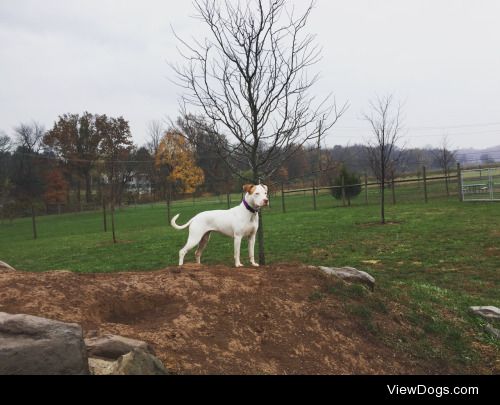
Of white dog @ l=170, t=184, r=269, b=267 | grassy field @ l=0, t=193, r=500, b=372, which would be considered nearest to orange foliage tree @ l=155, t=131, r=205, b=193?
grassy field @ l=0, t=193, r=500, b=372

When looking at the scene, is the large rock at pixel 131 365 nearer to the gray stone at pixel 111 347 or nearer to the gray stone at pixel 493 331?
the gray stone at pixel 111 347

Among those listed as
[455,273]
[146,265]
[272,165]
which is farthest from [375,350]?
[146,265]

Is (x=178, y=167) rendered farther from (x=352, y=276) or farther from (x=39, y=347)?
(x=39, y=347)

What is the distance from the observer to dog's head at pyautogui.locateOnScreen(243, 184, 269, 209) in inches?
248

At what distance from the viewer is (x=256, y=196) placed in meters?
6.36

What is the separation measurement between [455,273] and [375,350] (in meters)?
5.34

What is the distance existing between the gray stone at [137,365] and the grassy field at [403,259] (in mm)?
2520

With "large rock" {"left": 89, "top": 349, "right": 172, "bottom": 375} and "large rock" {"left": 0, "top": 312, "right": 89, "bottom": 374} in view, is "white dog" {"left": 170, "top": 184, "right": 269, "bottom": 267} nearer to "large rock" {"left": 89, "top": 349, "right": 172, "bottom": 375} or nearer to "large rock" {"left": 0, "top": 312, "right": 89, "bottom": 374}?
"large rock" {"left": 89, "top": 349, "right": 172, "bottom": 375}

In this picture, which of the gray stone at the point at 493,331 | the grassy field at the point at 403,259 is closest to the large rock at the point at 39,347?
the grassy field at the point at 403,259

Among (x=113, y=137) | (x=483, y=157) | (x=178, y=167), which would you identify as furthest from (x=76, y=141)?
(x=483, y=157)

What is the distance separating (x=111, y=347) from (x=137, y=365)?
424 millimetres

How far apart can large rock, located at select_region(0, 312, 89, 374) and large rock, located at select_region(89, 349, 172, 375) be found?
14 cm

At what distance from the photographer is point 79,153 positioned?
2488 inches
